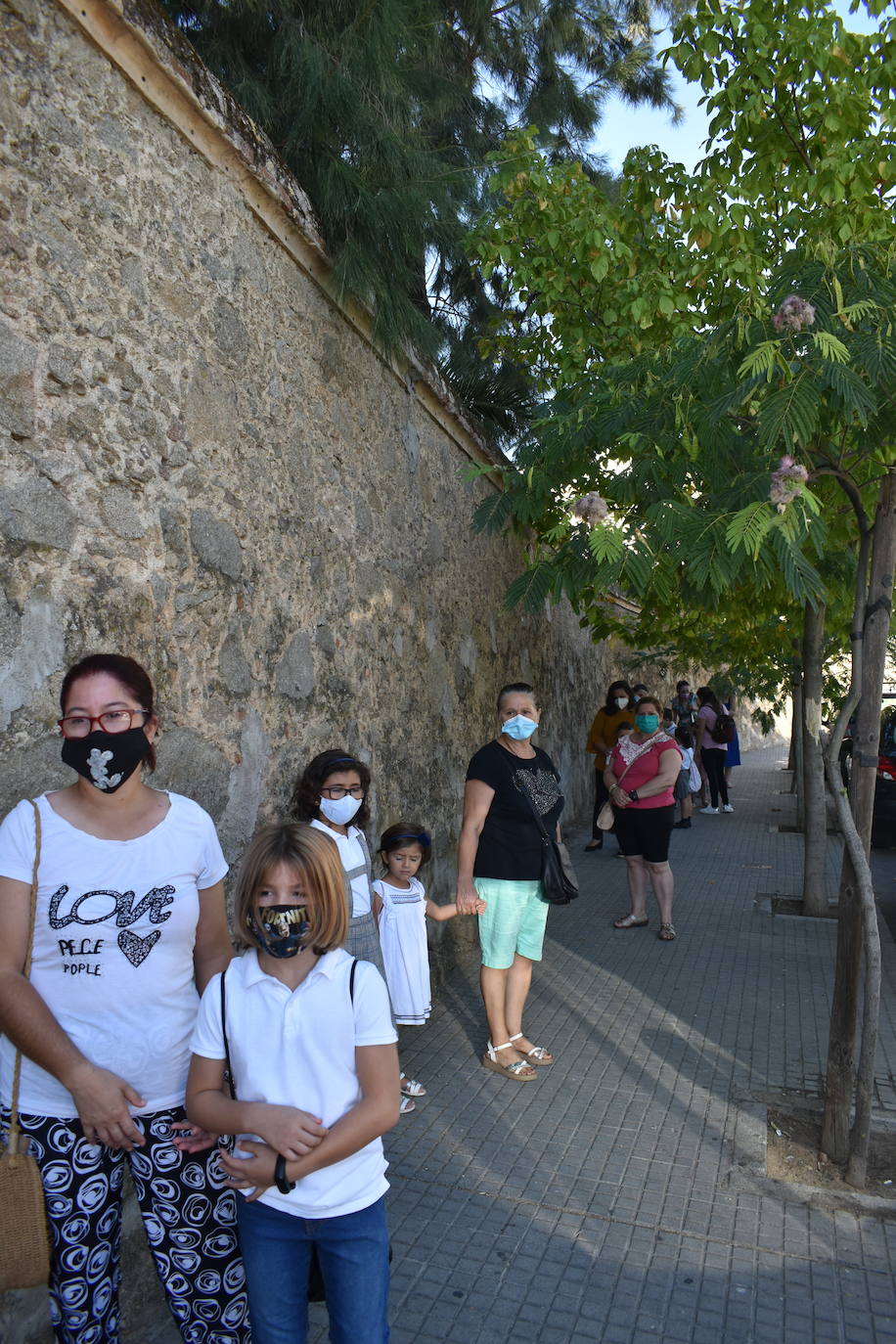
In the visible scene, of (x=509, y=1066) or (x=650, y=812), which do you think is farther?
(x=650, y=812)

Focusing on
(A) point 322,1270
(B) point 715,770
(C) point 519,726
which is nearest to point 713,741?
(B) point 715,770

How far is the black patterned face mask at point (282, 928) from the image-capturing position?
6.80ft

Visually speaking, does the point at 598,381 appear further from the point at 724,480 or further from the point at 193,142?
the point at 193,142

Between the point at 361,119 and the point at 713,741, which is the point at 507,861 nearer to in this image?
the point at 361,119

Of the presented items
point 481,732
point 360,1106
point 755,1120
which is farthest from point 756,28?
point 360,1106

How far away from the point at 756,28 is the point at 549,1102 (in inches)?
213

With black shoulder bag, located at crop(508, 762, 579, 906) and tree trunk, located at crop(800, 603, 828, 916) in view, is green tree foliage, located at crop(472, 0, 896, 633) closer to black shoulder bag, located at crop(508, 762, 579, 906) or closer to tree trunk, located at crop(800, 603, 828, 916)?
black shoulder bag, located at crop(508, 762, 579, 906)

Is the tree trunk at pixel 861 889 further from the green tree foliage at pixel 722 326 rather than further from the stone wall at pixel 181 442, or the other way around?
the stone wall at pixel 181 442

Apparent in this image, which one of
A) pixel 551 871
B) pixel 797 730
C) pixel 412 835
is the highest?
pixel 797 730

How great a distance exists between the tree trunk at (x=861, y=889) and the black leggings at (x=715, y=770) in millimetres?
10397

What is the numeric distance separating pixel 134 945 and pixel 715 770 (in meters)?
13.2

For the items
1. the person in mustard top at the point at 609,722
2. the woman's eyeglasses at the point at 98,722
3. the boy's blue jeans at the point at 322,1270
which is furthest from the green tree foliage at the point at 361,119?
the person in mustard top at the point at 609,722

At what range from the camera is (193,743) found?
3412mm

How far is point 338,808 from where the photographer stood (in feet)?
12.3
